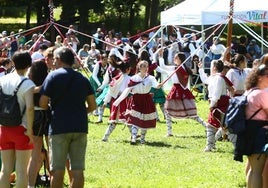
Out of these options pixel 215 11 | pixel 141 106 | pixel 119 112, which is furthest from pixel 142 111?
pixel 215 11

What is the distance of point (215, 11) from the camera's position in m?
20.1

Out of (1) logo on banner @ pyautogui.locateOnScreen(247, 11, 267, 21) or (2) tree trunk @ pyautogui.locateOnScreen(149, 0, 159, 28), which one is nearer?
(1) logo on banner @ pyautogui.locateOnScreen(247, 11, 267, 21)

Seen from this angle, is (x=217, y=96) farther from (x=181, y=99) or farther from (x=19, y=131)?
(x=19, y=131)

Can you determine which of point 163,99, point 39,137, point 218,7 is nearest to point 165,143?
point 163,99

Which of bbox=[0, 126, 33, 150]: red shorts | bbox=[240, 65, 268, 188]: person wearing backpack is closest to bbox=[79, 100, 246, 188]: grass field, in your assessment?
bbox=[240, 65, 268, 188]: person wearing backpack

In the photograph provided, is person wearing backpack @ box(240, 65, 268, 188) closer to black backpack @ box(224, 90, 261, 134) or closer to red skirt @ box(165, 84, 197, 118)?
black backpack @ box(224, 90, 261, 134)

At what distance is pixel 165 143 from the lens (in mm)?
13422

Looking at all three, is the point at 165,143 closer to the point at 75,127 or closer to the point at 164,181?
the point at 164,181

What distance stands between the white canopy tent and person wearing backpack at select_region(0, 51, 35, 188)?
12.3m

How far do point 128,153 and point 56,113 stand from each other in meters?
4.96

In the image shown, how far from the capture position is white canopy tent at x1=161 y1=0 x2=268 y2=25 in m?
19.7

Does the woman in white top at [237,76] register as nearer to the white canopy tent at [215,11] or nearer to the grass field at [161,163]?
the grass field at [161,163]

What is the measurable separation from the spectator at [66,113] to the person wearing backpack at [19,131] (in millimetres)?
214

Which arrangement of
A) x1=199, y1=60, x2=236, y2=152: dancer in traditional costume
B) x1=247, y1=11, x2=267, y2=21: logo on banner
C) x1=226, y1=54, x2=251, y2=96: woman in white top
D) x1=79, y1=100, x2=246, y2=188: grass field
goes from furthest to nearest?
x1=247, y1=11, x2=267, y2=21: logo on banner
x1=226, y1=54, x2=251, y2=96: woman in white top
x1=199, y1=60, x2=236, y2=152: dancer in traditional costume
x1=79, y1=100, x2=246, y2=188: grass field
